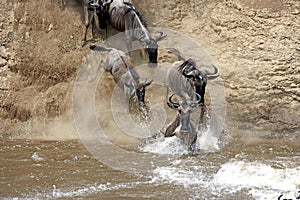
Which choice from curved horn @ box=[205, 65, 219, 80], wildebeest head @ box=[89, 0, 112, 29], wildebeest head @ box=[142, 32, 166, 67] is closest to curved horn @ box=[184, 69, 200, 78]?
curved horn @ box=[205, 65, 219, 80]

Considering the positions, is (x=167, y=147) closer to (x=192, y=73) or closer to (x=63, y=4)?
(x=192, y=73)

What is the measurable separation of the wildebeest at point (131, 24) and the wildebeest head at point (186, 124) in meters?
1.90

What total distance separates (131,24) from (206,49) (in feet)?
5.58

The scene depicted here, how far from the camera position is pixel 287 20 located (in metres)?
12.1

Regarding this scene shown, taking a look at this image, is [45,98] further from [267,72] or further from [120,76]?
[267,72]

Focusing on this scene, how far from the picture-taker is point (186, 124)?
32.6 feet

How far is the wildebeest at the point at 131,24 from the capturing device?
38.7 feet

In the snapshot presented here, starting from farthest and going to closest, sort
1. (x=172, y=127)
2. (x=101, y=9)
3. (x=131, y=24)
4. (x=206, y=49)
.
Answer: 1. (x=206, y=49)
2. (x=101, y=9)
3. (x=131, y=24)
4. (x=172, y=127)

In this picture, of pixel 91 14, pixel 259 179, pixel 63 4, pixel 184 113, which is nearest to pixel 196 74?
pixel 184 113

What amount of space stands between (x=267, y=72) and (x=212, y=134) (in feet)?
6.24

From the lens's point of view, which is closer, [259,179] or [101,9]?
[259,179]

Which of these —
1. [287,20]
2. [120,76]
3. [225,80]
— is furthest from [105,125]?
[287,20]

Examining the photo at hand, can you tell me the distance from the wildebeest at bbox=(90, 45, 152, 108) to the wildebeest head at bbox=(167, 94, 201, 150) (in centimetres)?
95

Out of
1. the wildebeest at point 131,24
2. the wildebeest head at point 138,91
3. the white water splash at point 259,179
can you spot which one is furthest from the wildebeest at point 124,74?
the white water splash at point 259,179
